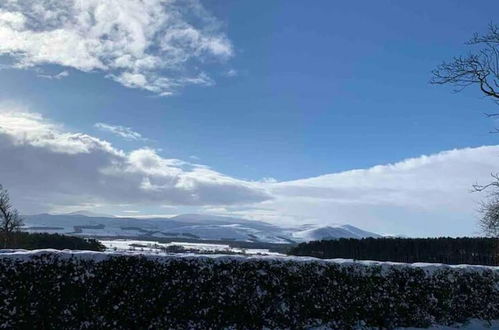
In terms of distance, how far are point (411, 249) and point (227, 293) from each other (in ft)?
307

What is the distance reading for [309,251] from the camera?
111625mm

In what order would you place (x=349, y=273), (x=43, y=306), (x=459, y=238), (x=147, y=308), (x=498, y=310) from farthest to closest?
(x=459, y=238) → (x=498, y=310) → (x=349, y=273) → (x=147, y=308) → (x=43, y=306)

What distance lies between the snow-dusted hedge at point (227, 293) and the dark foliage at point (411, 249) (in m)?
78.0

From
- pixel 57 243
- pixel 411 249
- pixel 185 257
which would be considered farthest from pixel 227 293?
pixel 411 249

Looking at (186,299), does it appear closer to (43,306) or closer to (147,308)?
(147,308)

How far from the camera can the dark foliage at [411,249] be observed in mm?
90075

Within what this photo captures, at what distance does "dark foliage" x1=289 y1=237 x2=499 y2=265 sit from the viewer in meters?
90.1

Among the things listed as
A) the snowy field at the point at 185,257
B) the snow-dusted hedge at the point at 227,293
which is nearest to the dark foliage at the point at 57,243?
the snowy field at the point at 185,257

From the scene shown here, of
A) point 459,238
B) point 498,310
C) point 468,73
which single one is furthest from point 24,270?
point 459,238

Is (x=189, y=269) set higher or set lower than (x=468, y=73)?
lower

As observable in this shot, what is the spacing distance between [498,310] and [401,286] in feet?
12.0

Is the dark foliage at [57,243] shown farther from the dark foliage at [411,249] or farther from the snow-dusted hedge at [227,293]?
the snow-dusted hedge at [227,293]

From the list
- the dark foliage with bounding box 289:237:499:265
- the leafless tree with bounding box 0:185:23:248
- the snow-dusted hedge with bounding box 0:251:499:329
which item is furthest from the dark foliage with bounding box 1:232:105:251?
the snow-dusted hedge with bounding box 0:251:499:329

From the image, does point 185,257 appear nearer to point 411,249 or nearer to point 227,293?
point 227,293
